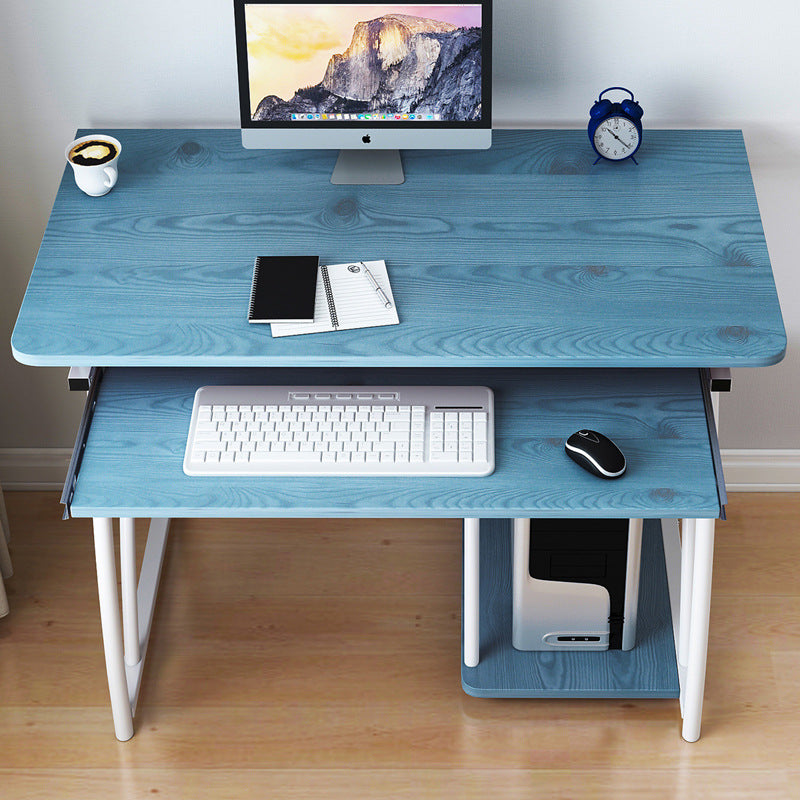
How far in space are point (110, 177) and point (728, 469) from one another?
1542mm

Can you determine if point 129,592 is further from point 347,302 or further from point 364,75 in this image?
point 364,75

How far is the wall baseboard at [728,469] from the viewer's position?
8.68 ft

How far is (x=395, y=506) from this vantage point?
67.9 inches

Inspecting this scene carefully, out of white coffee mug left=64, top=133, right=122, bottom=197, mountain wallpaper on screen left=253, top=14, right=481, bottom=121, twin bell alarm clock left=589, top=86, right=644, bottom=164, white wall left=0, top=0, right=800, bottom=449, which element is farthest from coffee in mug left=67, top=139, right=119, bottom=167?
twin bell alarm clock left=589, top=86, right=644, bottom=164

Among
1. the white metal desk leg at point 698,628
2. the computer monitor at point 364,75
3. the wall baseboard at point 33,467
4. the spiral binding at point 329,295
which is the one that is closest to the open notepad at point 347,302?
the spiral binding at point 329,295

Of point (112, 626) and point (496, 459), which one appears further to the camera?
point (112, 626)

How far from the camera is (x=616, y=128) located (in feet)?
6.61

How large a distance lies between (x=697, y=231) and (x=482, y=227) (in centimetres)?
36

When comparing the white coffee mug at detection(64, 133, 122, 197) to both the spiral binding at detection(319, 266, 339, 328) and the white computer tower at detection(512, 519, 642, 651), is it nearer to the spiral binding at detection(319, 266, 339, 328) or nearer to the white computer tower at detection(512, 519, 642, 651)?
the spiral binding at detection(319, 266, 339, 328)

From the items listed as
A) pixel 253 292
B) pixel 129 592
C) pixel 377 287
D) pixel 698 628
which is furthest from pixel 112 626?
pixel 698 628

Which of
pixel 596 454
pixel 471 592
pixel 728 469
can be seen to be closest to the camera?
pixel 596 454

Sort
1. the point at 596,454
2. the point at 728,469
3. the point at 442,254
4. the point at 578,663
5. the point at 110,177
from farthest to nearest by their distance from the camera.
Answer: the point at 728,469
the point at 578,663
the point at 110,177
the point at 442,254
the point at 596,454

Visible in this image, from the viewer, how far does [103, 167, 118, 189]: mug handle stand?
199 centimetres

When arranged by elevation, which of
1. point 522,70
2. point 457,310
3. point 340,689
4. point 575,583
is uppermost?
point 522,70
